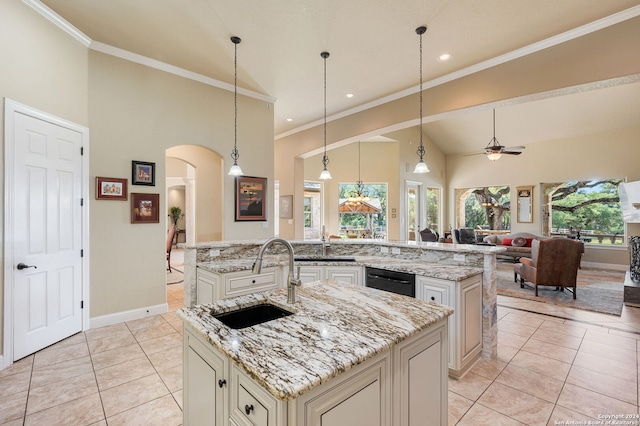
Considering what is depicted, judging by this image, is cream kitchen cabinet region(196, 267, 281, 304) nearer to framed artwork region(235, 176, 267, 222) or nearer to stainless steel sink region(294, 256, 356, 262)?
stainless steel sink region(294, 256, 356, 262)

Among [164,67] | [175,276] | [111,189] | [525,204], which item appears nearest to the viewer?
[111,189]

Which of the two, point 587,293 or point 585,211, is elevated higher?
point 585,211

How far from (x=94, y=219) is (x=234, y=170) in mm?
1754

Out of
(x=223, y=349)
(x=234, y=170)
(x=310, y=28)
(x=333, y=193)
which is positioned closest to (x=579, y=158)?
(x=333, y=193)

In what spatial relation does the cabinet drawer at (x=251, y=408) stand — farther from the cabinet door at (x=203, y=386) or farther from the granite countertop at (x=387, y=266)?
the granite countertop at (x=387, y=266)

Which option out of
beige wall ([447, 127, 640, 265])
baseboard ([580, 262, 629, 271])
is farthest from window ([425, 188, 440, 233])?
baseboard ([580, 262, 629, 271])

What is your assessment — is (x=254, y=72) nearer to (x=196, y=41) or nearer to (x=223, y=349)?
(x=196, y=41)

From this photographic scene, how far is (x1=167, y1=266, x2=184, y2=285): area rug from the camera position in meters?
5.82

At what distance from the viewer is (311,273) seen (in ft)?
10.6

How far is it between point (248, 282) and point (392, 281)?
1483 millimetres

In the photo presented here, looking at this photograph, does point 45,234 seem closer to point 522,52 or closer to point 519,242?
point 522,52

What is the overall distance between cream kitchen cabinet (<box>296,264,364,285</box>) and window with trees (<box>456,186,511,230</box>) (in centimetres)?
811

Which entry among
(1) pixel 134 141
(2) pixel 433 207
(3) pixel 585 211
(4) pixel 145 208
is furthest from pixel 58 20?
(3) pixel 585 211

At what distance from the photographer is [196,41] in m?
3.43
